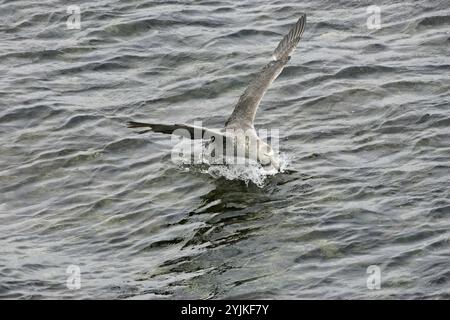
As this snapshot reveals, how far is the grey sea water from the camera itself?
11195 mm

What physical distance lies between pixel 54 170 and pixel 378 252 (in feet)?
17.0

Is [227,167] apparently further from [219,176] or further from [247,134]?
[247,134]

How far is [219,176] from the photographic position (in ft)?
45.2

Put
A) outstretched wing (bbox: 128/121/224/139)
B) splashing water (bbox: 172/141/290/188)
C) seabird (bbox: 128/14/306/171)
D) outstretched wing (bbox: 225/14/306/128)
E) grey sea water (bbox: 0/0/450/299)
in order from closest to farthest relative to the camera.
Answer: grey sea water (bbox: 0/0/450/299) → outstretched wing (bbox: 128/121/224/139) → seabird (bbox: 128/14/306/171) → splashing water (bbox: 172/141/290/188) → outstretched wing (bbox: 225/14/306/128)

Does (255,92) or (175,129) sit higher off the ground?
(255,92)

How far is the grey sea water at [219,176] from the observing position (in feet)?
36.7

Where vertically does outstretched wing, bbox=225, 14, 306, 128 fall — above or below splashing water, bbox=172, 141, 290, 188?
above

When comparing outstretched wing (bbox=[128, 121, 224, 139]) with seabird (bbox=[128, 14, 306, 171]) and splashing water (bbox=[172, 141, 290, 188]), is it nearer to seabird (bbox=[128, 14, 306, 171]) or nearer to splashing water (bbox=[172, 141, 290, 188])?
seabird (bbox=[128, 14, 306, 171])

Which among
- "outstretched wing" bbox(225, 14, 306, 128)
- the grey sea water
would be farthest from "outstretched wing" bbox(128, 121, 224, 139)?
"outstretched wing" bbox(225, 14, 306, 128)

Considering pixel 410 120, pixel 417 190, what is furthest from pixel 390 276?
pixel 410 120

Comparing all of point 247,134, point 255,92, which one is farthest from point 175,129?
point 255,92

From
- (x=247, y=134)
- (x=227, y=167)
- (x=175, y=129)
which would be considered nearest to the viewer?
(x=175, y=129)

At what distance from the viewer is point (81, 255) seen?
1185cm
